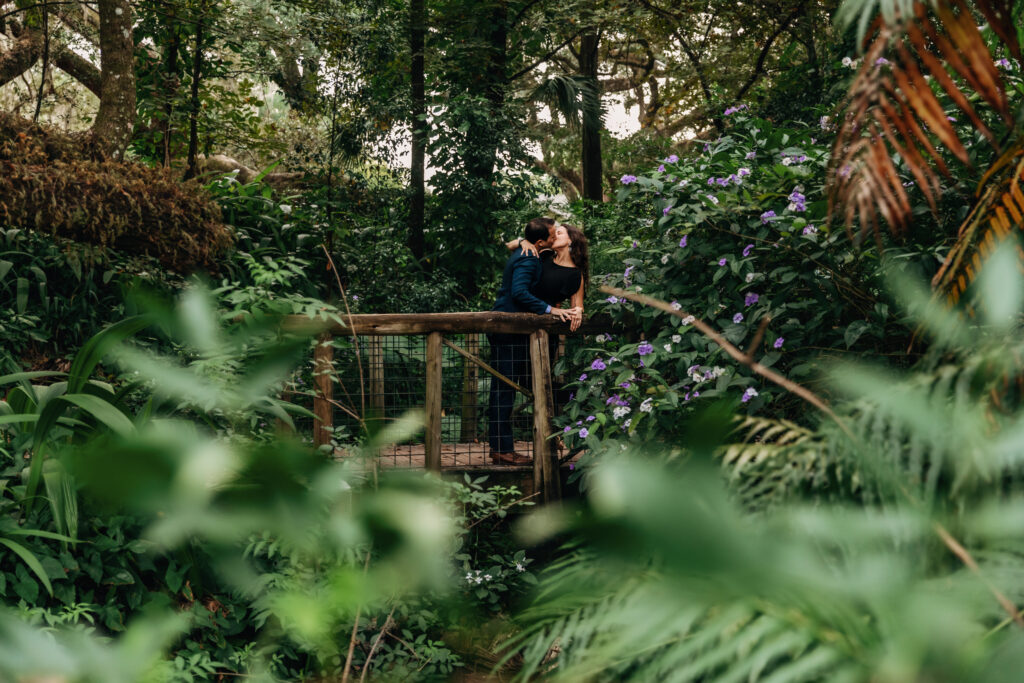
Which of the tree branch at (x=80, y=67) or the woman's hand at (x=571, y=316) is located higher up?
the tree branch at (x=80, y=67)

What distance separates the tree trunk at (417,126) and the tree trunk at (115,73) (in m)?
2.92

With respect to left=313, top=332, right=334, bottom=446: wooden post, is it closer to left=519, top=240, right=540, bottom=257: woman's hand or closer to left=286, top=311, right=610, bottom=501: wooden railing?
left=286, top=311, right=610, bottom=501: wooden railing

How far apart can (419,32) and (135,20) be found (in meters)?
2.80

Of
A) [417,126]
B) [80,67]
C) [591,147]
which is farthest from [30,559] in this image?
[591,147]

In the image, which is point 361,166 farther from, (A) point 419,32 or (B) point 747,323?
(B) point 747,323

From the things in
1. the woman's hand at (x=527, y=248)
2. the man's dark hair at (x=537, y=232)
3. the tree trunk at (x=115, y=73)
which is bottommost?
the woman's hand at (x=527, y=248)

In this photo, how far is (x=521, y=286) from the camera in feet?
14.1

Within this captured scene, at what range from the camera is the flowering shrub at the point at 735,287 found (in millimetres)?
2594

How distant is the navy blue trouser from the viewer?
4.42 meters

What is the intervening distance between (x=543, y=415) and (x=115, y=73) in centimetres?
383

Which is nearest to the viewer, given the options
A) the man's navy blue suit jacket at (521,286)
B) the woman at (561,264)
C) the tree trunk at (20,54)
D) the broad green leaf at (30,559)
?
the broad green leaf at (30,559)

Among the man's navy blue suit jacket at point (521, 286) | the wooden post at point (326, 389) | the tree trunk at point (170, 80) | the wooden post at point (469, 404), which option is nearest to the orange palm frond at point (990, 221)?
the wooden post at point (326, 389)

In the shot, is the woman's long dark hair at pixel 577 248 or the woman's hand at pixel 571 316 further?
the woman's long dark hair at pixel 577 248

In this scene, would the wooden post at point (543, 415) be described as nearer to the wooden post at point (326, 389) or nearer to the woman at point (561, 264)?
the woman at point (561, 264)
